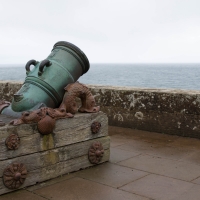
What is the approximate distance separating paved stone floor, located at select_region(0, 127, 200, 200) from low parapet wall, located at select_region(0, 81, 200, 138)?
0.50 meters

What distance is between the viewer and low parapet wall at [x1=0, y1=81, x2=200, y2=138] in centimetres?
569

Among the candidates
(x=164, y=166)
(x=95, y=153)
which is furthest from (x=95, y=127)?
(x=164, y=166)

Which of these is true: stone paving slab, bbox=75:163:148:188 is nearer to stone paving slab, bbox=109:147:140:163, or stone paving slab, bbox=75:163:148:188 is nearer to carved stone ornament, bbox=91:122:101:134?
stone paving slab, bbox=109:147:140:163

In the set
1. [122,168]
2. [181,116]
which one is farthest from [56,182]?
[181,116]

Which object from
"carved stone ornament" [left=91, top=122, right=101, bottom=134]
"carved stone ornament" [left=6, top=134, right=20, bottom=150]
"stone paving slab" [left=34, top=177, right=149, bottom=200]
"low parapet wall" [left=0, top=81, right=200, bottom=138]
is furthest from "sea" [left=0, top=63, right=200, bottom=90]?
"carved stone ornament" [left=6, top=134, right=20, bottom=150]

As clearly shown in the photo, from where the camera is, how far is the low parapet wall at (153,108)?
5688mm

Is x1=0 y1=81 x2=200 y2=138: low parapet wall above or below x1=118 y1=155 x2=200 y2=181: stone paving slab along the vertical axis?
above

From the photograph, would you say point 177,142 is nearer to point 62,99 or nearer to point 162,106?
point 162,106

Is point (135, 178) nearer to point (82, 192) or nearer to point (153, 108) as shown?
point (82, 192)

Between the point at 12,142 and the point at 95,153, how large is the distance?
1.11 meters

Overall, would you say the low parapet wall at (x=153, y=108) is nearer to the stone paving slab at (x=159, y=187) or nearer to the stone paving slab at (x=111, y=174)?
the stone paving slab at (x=111, y=174)

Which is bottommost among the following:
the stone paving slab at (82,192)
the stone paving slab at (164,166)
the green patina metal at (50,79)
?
the stone paving slab at (82,192)

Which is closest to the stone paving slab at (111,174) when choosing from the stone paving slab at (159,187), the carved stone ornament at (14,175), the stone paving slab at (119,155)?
the stone paving slab at (159,187)

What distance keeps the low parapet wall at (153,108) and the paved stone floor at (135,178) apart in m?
0.50
